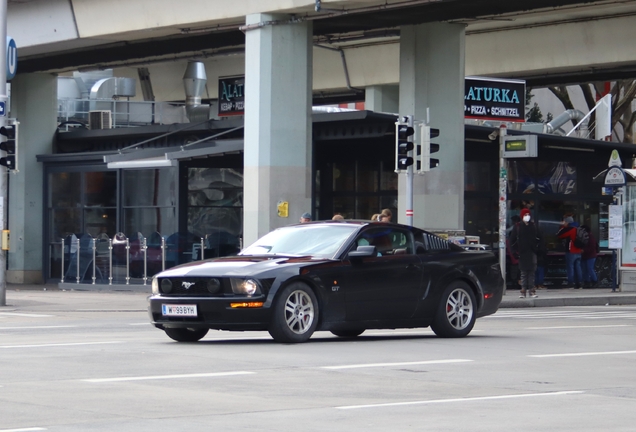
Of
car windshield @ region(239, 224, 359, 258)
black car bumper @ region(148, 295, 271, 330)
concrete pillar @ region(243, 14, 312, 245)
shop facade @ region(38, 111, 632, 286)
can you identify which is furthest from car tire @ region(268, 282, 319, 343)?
shop facade @ region(38, 111, 632, 286)

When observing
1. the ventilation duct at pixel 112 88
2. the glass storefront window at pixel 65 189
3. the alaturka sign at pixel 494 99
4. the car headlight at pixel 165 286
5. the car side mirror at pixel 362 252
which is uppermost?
the ventilation duct at pixel 112 88

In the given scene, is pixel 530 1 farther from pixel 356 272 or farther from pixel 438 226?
pixel 356 272

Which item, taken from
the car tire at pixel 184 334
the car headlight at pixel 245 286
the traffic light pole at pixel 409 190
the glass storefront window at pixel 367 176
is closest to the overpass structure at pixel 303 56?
the traffic light pole at pixel 409 190

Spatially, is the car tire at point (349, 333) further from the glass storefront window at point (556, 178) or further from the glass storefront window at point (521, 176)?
the glass storefront window at point (556, 178)

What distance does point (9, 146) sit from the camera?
23.5 metres

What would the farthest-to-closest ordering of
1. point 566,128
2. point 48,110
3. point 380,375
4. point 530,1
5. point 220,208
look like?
1. point 566,128
2. point 48,110
3. point 220,208
4. point 530,1
5. point 380,375

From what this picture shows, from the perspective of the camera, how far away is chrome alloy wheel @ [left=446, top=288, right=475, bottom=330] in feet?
51.3

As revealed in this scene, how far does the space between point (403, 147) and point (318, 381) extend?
A: 14561 millimetres

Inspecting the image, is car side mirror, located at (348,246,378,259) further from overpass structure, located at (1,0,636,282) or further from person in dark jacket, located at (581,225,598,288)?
person in dark jacket, located at (581,225,598,288)

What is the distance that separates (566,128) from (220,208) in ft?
105

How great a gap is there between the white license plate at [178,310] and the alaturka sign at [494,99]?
14747 mm

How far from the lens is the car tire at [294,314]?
1376cm

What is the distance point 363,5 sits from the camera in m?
24.9

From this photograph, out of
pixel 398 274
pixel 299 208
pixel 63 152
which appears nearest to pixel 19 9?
pixel 63 152
